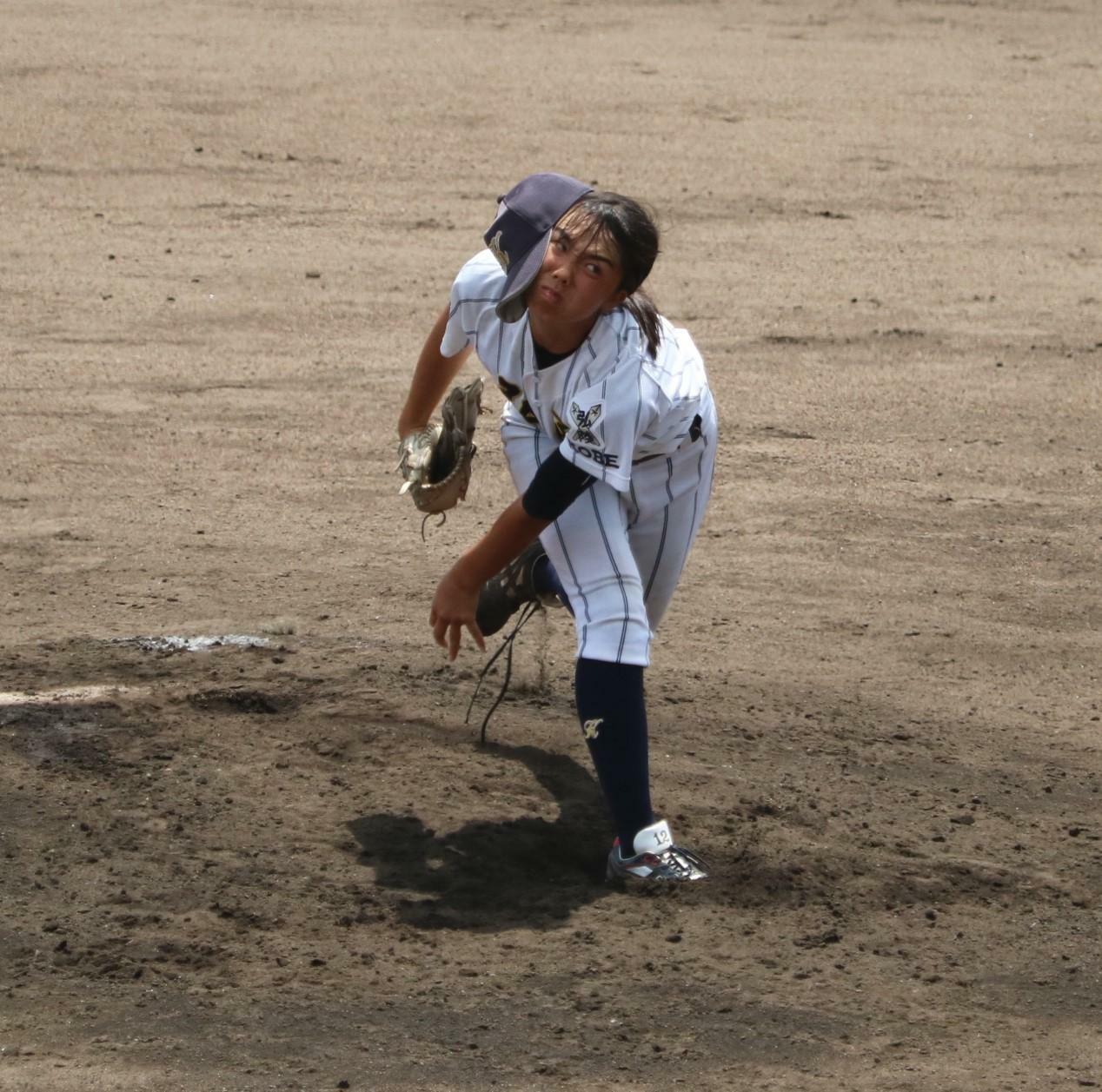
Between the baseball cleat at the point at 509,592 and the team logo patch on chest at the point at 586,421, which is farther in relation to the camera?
the baseball cleat at the point at 509,592

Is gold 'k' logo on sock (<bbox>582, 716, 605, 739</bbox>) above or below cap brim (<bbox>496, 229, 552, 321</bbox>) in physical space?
below

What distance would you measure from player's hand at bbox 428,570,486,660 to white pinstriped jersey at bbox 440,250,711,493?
335 millimetres

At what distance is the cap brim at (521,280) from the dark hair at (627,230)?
0.10 meters

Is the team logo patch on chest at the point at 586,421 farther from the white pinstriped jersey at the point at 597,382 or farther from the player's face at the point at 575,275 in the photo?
the player's face at the point at 575,275

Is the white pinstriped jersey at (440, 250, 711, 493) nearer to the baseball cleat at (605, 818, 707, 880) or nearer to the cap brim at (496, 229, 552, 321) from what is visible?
the cap brim at (496, 229, 552, 321)

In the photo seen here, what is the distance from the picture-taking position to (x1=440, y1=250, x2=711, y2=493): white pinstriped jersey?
121 inches

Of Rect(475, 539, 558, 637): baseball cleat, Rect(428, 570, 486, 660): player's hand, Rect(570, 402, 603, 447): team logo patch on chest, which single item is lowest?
Rect(475, 539, 558, 637): baseball cleat

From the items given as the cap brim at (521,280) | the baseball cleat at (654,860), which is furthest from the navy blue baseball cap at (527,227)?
the baseball cleat at (654,860)

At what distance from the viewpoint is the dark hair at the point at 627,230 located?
3.10 metres

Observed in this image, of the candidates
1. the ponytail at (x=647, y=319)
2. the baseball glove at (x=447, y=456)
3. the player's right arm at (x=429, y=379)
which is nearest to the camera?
the ponytail at (x=647, y=319)

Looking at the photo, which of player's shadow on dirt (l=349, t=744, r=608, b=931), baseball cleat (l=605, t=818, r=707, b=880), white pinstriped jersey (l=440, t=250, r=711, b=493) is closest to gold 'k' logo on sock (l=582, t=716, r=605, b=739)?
baseball cleat (l=605, t=818, r=707, b=880)

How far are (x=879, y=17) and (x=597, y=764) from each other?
9826mm

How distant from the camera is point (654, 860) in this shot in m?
3.40

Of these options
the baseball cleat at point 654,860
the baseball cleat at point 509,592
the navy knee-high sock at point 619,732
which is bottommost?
the baseball cleat at point 654,860
